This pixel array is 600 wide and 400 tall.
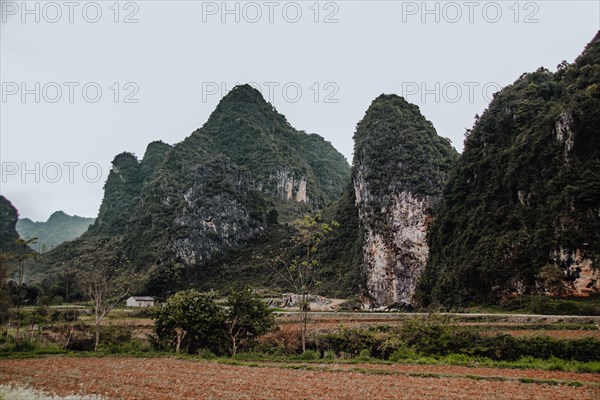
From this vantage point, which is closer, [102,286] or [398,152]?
[102,286]

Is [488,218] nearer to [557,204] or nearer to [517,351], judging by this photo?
[557,204]

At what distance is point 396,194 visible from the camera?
2394 inches

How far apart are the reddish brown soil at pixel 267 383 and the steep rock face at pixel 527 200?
71.6ft

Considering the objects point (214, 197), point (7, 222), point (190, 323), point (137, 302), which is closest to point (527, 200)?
point (190, 323)

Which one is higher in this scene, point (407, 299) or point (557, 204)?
point (557, 204)

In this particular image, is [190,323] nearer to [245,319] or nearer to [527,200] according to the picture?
[245,319]

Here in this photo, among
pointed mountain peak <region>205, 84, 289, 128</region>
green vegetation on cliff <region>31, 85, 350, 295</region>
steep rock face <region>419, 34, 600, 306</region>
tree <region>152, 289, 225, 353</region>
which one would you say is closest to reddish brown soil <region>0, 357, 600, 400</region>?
tree <region>152, 289, 225, 353</region>

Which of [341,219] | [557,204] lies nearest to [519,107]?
[557,204]

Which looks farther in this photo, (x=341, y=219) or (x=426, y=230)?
(x=341, y=219)

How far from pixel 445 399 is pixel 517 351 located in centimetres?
764

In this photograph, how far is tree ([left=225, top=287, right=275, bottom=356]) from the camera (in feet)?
70.2

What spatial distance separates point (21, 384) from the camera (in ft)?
45.1

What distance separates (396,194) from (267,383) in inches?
2000

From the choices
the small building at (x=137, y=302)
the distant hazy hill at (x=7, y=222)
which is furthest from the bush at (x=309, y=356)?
the distant hazy hill at (x=7, y=222)
